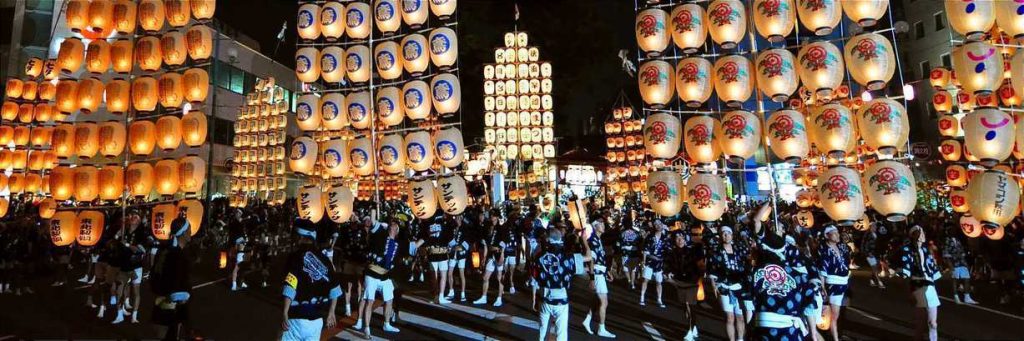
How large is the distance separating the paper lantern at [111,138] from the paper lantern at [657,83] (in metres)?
11.0

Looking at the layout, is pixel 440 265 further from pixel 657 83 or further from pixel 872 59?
pixel 872 59

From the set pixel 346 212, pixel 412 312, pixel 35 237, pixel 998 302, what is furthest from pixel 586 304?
pixel 35 237

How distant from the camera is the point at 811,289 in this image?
4992 millimetres

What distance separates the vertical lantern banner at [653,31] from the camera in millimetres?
11148

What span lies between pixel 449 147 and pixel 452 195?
3.91 feet

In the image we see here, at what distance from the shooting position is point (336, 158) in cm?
1247

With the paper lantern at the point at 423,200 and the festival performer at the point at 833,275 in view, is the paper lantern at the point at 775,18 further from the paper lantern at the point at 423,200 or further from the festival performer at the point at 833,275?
the paper lantern at the point at 423,200

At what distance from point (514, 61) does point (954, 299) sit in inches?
750

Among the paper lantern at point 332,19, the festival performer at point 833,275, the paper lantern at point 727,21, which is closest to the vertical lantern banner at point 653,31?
the paper lantern at point 727,21

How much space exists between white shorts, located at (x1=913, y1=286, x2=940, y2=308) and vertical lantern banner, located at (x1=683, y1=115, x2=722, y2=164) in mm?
4008

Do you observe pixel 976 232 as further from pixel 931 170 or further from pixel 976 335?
pixel 931 170

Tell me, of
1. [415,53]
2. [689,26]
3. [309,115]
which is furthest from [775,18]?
[309,115]

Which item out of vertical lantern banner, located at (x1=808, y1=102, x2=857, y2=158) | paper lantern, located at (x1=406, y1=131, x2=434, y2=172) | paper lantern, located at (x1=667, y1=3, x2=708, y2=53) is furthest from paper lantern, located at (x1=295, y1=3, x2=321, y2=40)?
vertical lantern banner, located at (x1=808, y1=102, x2=857, y2=158)

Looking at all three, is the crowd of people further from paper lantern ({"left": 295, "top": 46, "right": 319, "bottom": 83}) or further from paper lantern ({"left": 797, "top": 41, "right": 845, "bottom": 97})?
paper lantern ({"left": 295, "top": 46, "right": 319, "bottom": 83})
